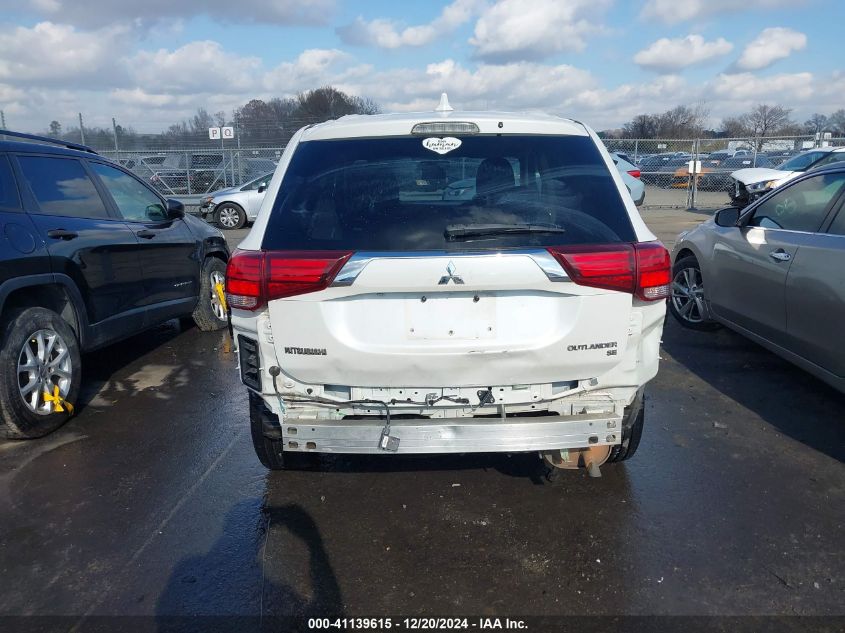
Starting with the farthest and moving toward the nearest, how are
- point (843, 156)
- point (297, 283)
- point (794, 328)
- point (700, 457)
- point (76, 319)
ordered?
1. point (843, 156)
2. point (76, 319)
3. point (794, 328)
4. point (700, 457)
5. point (297, 283)

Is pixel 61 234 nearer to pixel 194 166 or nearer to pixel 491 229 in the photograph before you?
pixel 491 229

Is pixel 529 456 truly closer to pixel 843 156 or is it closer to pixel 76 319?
pixel 76 319

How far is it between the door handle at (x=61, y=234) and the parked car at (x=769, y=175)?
13906mm

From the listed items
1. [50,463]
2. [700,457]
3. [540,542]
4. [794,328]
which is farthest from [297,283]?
[794,328]

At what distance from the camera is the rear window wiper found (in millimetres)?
2789

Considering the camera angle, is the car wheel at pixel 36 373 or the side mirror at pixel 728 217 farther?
the side mirror at pixel 728 217

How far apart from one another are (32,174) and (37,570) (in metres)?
3.00

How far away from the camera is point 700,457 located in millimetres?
4023

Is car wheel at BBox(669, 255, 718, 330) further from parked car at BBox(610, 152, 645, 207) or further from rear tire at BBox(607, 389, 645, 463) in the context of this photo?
parked car at BBox(610, 152, 645, 207)

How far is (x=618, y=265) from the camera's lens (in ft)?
9.21

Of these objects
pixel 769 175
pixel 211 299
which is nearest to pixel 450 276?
pixel 211 299

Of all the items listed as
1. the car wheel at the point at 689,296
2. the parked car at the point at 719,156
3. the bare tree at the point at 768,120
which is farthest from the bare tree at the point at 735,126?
the car wheel at the point at 689,296

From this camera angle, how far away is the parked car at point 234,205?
56.6 ft

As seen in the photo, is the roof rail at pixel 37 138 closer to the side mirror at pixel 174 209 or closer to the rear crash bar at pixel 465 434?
the side mirror at pixel 174 209
